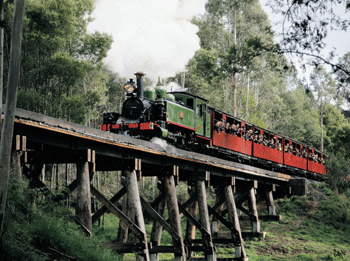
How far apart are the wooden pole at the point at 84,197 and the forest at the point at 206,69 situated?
332cm

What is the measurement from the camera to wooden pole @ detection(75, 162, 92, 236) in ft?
31.9

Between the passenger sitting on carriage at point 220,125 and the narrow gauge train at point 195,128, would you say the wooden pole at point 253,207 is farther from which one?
the passenger sitting on carriage at point 220,125

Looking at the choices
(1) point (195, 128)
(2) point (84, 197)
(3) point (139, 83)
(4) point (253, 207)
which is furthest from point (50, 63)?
(2) point (84, 197)

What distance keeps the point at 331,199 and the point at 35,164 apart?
54.7ft

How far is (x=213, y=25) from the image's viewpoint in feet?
131

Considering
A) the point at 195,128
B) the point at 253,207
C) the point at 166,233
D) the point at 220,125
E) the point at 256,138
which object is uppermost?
the point at 220,125

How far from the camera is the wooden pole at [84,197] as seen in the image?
9.72 m

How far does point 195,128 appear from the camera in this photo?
57.0 ft

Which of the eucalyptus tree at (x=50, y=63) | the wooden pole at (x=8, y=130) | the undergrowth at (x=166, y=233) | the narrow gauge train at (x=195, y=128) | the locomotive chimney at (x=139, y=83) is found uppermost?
the eucalyptus tree at (x=50, y=63)

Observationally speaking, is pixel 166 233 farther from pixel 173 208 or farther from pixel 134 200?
pixel 134 200

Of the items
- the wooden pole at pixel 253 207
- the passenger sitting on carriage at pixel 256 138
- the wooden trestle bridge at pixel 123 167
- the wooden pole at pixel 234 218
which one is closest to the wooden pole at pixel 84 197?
the wooden trestle bridge at pixel 123 167

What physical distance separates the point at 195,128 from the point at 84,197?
8.15 metres

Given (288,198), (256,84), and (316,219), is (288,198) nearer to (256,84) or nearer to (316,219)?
(316,219)

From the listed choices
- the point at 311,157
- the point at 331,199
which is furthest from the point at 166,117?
the point at 311,157
